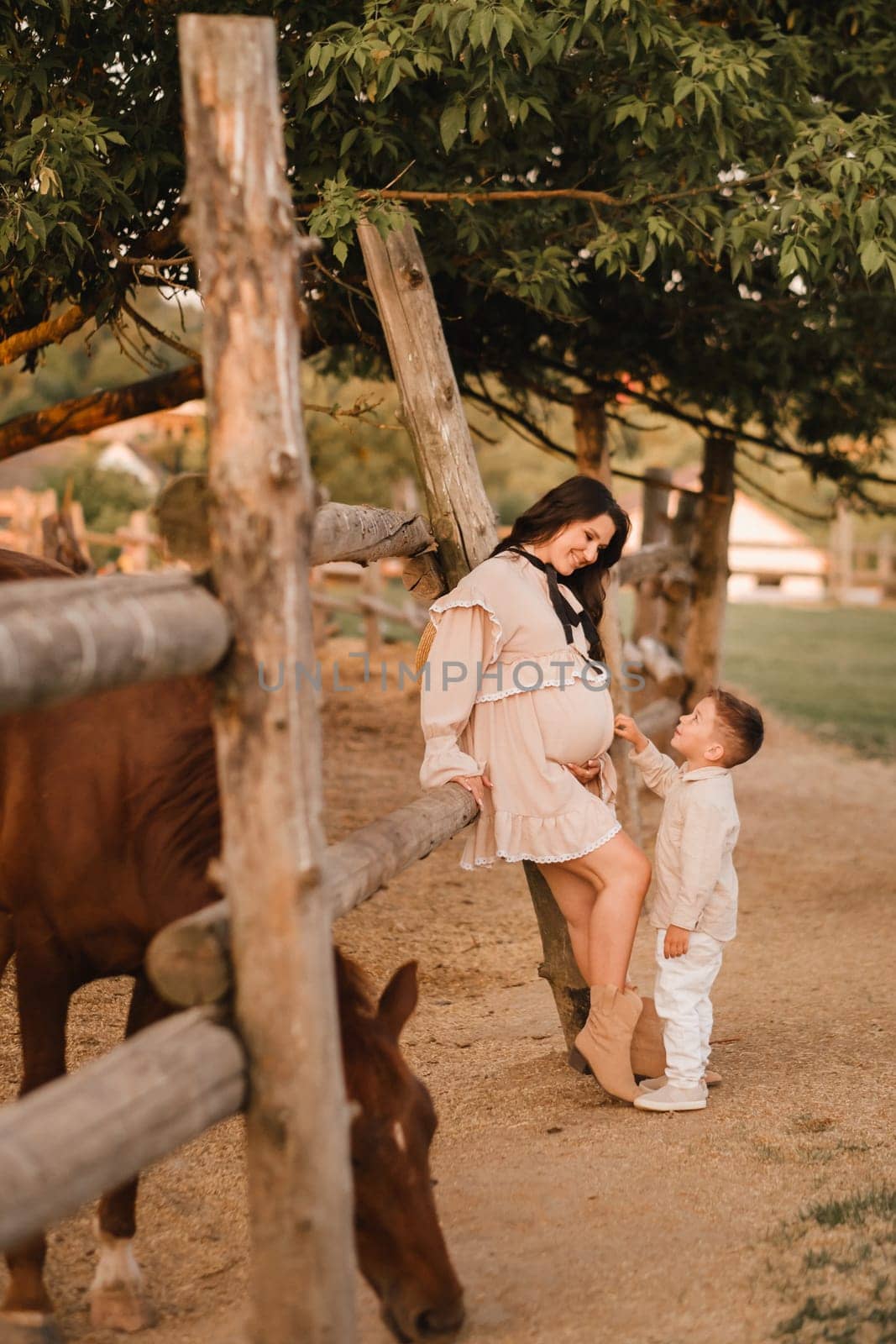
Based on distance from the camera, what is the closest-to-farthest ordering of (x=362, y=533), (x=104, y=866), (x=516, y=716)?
(x=104, y=866)
(x=362, y=533)
(x=516, y=716)

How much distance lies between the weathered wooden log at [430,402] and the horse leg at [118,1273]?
6.86ft

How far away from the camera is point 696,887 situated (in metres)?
3.51

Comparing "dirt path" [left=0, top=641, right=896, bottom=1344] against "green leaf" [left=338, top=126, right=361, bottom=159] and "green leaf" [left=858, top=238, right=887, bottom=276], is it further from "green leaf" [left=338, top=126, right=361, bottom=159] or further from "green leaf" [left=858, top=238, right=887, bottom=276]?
"green leaf" [left=338, top=126, right=361, bottom=159]

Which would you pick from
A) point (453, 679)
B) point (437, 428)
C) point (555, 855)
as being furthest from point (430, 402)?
point (555, 855)

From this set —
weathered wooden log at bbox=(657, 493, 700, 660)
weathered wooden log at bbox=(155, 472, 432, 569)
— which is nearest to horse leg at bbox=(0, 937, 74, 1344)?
weathered wooden log at bbox=(155, 472, 432, 569)

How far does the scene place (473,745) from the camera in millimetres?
3658

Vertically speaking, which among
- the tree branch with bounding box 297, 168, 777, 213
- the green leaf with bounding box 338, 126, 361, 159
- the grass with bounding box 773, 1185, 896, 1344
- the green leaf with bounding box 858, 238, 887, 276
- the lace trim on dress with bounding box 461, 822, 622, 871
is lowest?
the grass with bounding box 773, 1185, 896, 1344

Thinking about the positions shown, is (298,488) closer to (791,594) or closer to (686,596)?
(686,596)

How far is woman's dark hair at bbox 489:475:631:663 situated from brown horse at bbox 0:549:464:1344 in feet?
4.08

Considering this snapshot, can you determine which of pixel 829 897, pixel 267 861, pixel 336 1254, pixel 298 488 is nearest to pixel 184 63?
pixel 298 488

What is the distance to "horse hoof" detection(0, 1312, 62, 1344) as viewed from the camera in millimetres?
2551

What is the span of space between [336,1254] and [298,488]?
4.00ft

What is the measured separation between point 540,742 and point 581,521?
651mm

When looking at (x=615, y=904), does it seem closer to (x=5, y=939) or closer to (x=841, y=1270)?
(x=841, y=1270)
